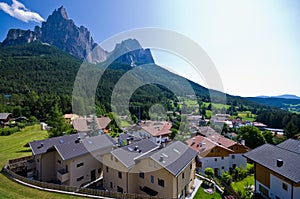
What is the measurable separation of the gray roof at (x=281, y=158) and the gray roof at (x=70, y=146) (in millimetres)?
12541

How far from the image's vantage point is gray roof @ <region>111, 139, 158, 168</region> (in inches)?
545

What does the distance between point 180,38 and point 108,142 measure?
11364 millimetres

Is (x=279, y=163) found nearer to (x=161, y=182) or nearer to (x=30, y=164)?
(x=161, y=182)

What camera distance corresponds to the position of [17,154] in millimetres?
20859

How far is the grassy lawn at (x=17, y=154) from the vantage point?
1198 centimetres

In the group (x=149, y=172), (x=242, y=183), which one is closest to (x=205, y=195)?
(x=149, y=172)

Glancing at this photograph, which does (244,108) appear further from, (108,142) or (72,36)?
(72,36)

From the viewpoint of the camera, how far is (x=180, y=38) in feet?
50.1

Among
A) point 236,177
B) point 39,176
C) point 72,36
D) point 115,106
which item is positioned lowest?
point 236,177

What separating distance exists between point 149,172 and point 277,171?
320 inches

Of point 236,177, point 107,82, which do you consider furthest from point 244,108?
point 236,177

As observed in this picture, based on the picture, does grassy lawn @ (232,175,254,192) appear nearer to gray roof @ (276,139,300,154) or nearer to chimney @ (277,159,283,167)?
gray roof @ (276,139,300,154)

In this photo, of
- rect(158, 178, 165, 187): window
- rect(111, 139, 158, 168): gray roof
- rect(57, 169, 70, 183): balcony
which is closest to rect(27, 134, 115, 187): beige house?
rect(57, 169, 70, 183): balcony

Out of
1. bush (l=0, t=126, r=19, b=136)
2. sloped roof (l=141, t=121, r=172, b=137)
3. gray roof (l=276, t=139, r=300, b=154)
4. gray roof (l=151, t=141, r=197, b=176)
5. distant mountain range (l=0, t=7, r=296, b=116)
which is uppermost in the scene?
distant mountain range (l=0, t=7, r=296, b=116)
